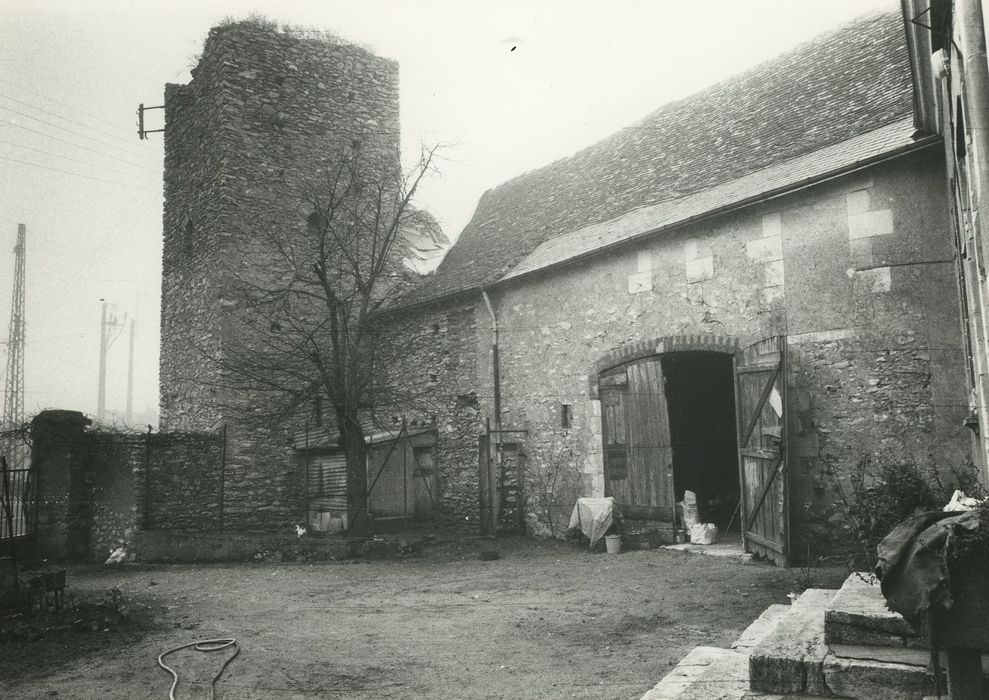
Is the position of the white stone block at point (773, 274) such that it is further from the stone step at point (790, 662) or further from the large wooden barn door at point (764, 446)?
the stone step at point (790, 662)

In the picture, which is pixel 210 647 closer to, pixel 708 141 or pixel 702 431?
pixel 702 431

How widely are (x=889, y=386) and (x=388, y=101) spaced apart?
13.1m

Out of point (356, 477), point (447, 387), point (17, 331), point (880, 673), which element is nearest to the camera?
point (880, 673)

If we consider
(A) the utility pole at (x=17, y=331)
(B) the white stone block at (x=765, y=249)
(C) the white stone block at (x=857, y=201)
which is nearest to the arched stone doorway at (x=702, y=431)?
(B) the white stone block at (x=765, y=249)

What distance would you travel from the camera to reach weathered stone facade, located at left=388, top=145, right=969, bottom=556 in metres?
7.57

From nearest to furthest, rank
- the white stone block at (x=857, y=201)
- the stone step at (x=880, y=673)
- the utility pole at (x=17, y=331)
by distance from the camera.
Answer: the stone step at (x=880, y=673)
the white stone block at (x=857, y=201)
the utility pole at (x=17, y=331)

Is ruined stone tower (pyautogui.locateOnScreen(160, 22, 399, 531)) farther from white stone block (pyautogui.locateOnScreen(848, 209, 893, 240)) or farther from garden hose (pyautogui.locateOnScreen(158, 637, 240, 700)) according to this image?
white stone block (pyautogui.locateOnScreen(848, 209, 893, 240))

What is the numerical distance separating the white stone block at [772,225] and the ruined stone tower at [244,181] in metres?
9.68

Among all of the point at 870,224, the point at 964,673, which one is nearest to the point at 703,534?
the point at 870,224

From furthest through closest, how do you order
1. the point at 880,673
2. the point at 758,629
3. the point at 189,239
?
the point at 189,239
the point at 758,629
the point at 880,673

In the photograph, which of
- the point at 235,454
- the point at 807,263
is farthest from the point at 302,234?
the point at 807,263

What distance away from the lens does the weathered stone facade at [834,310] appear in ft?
24.8

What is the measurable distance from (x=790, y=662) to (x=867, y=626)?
1.42 ft

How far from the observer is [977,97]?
145 inches
